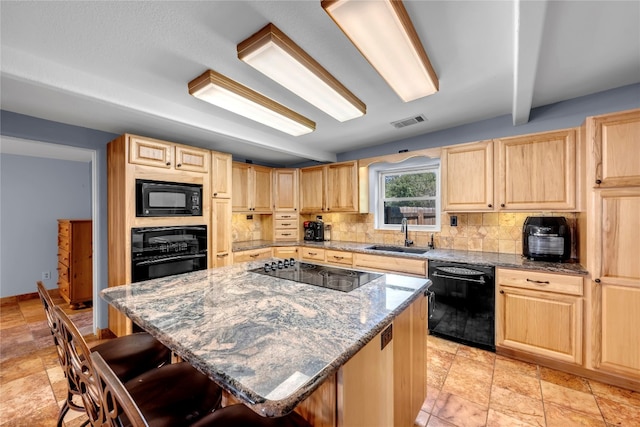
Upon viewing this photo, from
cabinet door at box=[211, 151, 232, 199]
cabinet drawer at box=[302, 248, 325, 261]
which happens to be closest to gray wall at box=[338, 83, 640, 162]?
cabinet drawer at box=[302, 248, 325, 261]

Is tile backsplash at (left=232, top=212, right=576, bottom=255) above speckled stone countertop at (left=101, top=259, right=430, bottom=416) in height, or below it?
above

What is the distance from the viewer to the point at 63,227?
409cm

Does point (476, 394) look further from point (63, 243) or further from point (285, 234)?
point (63, 243)

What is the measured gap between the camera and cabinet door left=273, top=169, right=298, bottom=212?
440cm

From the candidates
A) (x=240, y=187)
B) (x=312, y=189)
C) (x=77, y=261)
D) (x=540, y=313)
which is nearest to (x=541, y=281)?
(x=540, y=313)

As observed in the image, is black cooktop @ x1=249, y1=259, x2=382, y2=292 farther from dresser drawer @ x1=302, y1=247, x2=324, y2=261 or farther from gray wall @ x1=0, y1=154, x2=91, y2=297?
gray wall @ x1=0, y1=154, x2=91, y2=297

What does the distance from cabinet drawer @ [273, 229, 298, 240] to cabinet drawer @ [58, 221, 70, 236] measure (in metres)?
3.01

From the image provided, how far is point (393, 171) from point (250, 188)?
7.21 feet

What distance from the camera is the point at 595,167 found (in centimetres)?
203

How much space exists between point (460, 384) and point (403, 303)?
1.40 meters

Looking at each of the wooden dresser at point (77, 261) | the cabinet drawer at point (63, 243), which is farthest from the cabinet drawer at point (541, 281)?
the cabinet drawer at point (63, 243)

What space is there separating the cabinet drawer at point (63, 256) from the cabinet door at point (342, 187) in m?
3.95

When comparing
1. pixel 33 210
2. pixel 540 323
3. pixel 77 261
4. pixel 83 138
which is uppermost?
pixel 83 138

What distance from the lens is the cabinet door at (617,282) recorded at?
6.25 feet
